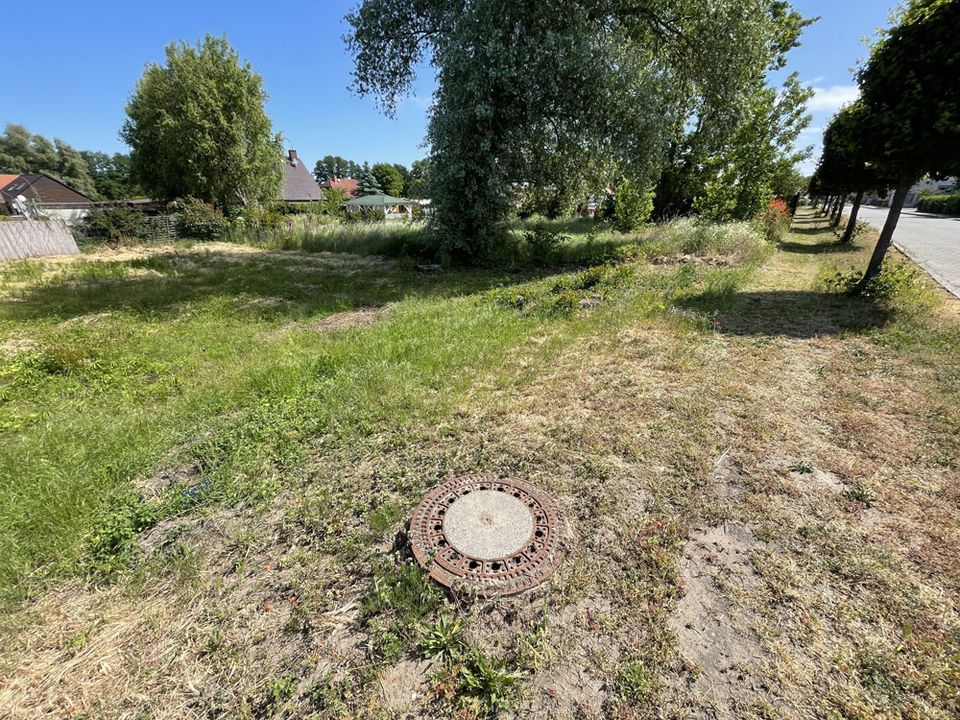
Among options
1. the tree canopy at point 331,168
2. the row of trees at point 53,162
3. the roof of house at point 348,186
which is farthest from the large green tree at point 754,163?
the tree canopy at point 331,168

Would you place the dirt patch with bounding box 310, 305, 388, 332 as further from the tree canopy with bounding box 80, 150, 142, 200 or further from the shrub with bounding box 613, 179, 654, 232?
the tree canopy with bounding box 80, 150, 142, 200

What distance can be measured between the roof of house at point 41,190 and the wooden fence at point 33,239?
109ft

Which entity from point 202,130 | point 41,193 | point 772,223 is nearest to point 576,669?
point 772,223

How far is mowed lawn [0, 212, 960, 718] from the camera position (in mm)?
1554

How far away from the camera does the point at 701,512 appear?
7.63 ft

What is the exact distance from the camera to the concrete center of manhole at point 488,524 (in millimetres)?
2092

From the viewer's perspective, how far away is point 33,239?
12.2m

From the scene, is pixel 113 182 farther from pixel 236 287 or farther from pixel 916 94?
pixel 916 94

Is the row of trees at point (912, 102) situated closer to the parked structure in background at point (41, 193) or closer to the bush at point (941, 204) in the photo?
the bush at point (941, 204)

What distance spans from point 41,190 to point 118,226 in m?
35.2

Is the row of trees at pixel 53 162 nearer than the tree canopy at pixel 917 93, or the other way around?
the tree canopy at pixel 917 93

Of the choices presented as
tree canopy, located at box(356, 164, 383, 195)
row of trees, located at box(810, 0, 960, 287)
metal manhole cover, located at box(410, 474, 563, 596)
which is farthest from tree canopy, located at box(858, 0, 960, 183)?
tree canopy, located at box(356, 164, 383, 195)

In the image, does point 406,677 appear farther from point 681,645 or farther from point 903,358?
point 903,358

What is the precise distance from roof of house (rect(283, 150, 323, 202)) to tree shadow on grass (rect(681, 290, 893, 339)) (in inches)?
1484
